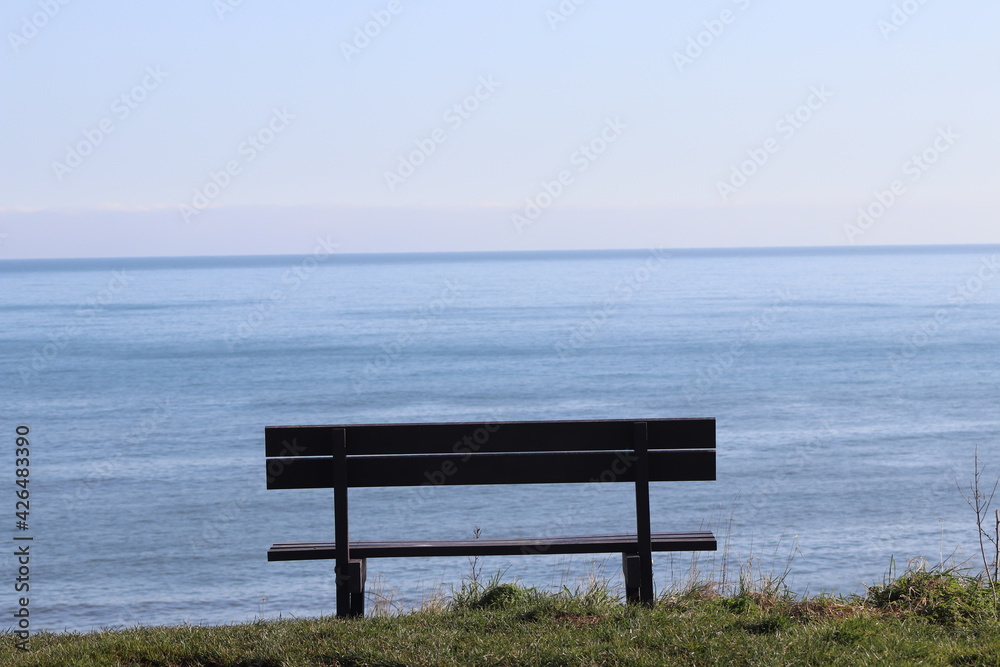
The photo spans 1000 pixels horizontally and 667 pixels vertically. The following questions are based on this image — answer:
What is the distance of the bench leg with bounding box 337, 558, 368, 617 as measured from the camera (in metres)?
5.43

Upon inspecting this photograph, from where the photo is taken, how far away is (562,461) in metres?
5.50

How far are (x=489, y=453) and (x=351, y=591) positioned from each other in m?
1.08

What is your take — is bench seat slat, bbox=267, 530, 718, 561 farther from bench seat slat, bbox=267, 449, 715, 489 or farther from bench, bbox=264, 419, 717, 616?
bench seat slat, bbox=267, 449, 715, 489

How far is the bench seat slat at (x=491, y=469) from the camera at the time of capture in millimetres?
5453

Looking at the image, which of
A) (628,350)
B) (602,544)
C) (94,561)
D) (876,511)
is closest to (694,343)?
(628,350)

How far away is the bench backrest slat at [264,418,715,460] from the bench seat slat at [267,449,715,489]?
46 mm

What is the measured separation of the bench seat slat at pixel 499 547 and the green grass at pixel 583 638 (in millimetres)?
291

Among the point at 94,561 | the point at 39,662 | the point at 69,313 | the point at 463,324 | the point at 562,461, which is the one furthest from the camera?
the point at 69,313

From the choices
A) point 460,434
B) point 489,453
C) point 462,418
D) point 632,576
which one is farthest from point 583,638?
point 462,418

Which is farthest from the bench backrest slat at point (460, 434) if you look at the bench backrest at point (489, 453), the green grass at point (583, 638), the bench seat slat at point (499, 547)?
the green grass at point (583, 638)

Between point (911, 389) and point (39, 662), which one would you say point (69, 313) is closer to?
point (911, 389)

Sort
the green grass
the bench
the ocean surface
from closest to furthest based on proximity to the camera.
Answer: the green grass → the bench → the ocean surface

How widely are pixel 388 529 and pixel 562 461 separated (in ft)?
45.1

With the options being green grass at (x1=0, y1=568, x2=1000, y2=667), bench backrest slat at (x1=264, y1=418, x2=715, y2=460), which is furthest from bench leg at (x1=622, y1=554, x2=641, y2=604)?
bench backrest slat at (x1=264, y1=418, x2=715, y2=460)
